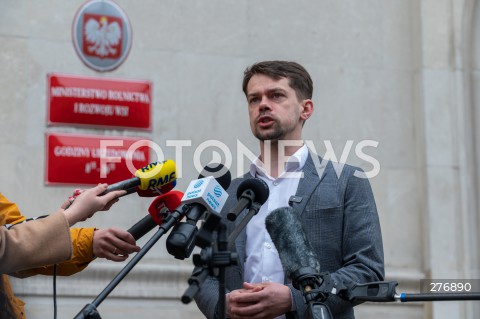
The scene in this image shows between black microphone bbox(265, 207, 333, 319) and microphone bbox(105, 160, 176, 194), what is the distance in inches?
17.0

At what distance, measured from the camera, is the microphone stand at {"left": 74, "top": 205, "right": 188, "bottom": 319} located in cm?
315

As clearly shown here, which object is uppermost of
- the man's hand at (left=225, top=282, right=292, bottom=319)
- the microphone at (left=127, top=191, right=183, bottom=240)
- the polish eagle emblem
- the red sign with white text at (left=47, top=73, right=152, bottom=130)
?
the polish eagle emblem

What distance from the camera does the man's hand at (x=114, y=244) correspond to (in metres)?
4.04

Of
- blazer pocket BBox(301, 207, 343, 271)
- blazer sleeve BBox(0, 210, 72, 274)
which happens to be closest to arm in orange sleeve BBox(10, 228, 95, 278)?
blazer sleeve BBox(0, 210, 72, 274)

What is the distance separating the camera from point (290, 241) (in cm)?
371

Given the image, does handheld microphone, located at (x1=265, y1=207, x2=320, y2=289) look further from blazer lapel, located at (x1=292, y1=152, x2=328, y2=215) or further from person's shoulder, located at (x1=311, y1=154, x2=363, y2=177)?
person's shoulder, located at (x1=311, y1=154, x2=363, y2=177)

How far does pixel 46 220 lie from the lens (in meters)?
3.46

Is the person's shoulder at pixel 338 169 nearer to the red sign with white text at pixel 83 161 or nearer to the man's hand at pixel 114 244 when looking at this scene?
the man's hand at pixel 114 244

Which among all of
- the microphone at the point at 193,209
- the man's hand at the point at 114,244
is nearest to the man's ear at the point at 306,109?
the microphone at the point at 193,209

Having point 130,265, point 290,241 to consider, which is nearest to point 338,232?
point 290,241

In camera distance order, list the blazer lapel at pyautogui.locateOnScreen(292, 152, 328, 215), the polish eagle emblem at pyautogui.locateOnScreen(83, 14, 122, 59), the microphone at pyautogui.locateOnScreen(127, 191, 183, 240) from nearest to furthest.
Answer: the microphone at pyautogui.locateOnScreen(127, 191, 183, 240) < the blazer lapel at pyautogui.locateOnScreen(292, 152, 328, 215) < the polish eagle emblem at pyautogui.locateOnScreen(83, 14, 122, 59)

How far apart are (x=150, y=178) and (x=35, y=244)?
53 centimetres

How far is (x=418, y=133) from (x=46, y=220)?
439 centimetres

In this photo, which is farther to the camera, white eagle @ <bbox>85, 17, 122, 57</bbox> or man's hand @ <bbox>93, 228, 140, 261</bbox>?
white eagle @ <bbox>85, 17, 122, 57</bbox>
